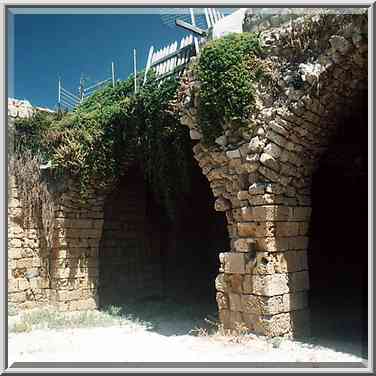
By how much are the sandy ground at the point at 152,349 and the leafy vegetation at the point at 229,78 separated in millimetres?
2856

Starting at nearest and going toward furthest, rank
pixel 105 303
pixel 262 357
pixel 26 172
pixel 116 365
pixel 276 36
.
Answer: pixel 116 365, pixel 262 357, pixel 276 36, pixel 26 172, pixel 105 303

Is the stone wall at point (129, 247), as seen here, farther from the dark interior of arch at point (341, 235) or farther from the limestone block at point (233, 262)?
the limestone block at point (233, 262)

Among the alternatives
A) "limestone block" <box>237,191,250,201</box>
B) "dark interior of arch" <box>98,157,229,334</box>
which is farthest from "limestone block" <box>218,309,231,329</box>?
"dark interior of arch" <box>98,157,229,334</box>

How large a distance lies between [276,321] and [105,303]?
16.6ft

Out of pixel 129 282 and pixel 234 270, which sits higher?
pixel 234 270

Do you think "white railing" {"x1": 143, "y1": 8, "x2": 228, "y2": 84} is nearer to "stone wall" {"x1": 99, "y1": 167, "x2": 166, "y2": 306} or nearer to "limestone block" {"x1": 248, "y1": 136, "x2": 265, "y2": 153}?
"limestone block" {"x1": 248, "y1": 136, "x2": 265, "y2": 153}

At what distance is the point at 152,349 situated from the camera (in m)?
5.96

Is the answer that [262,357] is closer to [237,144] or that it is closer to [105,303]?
[237,144]

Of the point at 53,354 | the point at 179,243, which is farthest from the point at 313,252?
the point at 53,354

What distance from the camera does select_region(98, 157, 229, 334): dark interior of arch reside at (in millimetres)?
10203

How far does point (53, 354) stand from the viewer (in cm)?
556

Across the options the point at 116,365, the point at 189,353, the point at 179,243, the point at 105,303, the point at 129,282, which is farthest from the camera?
the point at 179,243

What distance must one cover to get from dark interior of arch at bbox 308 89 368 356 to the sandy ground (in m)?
1.31

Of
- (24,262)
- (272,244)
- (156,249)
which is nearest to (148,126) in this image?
(272,244)
